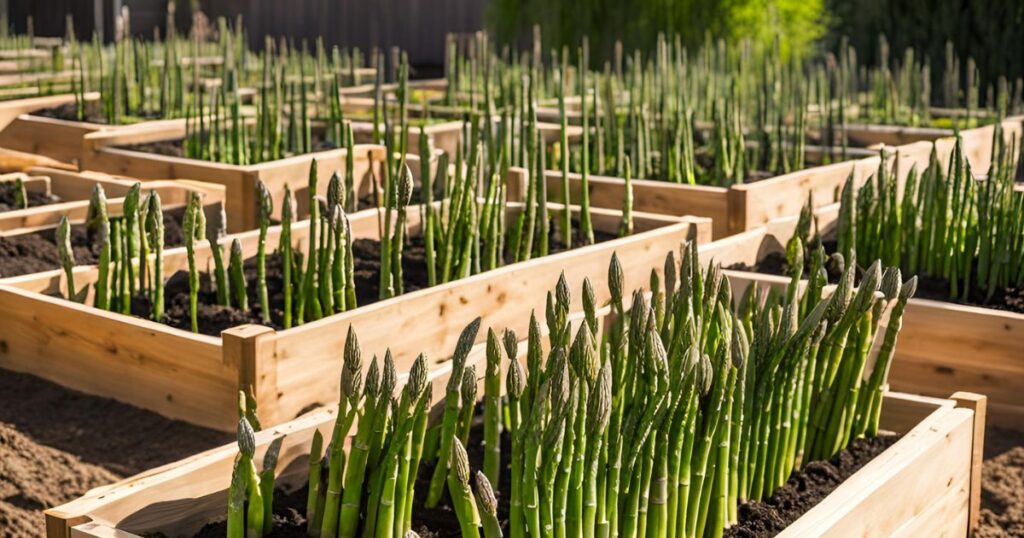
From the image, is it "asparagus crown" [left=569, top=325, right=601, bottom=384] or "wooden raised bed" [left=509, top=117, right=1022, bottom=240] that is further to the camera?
"wooden raised bed" [left=509, top=117, right=1022, bottom=240]

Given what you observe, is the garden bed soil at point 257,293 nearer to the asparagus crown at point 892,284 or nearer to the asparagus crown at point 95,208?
the asparagus crown at point 95,208

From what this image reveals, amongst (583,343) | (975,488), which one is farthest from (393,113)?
(583,343)

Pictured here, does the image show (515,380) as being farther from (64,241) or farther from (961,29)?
(961,29)

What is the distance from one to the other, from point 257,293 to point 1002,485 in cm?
175

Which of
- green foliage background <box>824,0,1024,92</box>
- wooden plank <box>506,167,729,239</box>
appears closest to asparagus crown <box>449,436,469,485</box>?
wooden plank <box>506,167,729,239</box>

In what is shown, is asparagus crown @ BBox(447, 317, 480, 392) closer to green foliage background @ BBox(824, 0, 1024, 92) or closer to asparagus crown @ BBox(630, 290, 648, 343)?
asparagus crown @ BBox(630, 290, 648, 343)

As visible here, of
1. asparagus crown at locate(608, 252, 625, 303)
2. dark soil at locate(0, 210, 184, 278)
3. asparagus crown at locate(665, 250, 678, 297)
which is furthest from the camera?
dark soil at locate(0, 210, 184, 278)

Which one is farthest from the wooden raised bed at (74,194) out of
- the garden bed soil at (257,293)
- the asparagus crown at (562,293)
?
the asparagus crown at (562,293)

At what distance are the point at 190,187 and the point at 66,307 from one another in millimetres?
1187

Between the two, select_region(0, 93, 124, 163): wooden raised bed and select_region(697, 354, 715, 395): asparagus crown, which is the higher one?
select_region(0, 93, 124, 163): wooden raised bed

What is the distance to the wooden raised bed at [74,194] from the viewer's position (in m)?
3.86

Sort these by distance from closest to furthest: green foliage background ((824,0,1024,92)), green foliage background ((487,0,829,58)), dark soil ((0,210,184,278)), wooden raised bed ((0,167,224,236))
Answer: dark soil ((0,210,184,278)) < wooden raised bed ((0,167,224,236)) < green foliage background ((824,0,1024,92)) < green foliage background ((487,0,829,58))

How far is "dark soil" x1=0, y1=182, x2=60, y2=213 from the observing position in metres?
4.23

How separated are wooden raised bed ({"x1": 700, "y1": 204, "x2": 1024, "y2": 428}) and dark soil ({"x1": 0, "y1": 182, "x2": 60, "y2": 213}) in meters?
2.26
